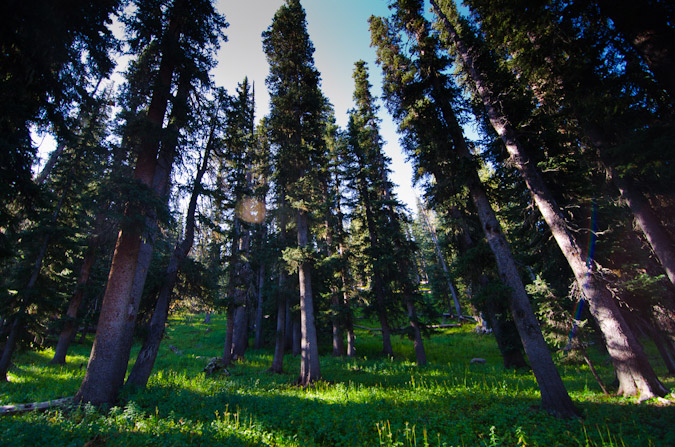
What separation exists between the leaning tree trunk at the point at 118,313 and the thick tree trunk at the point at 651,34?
1446 centimetres

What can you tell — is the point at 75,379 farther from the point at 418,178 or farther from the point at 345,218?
the point at 418,178

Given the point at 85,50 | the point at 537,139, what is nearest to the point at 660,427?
the point at 537,139

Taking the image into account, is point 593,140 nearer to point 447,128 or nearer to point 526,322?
point 447,128

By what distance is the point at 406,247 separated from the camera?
17.2 m

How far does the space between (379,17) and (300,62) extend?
4932 millimetres

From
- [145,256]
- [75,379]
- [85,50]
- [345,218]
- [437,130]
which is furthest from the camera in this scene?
[345,218]

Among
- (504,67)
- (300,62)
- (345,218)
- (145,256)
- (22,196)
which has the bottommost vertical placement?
(145,256)

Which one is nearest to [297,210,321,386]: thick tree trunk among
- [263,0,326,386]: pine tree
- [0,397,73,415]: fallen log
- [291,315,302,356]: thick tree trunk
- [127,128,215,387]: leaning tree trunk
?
[263,0,326,386]: pine tree

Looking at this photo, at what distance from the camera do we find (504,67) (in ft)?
33.7

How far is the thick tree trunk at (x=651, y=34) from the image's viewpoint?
6797mm

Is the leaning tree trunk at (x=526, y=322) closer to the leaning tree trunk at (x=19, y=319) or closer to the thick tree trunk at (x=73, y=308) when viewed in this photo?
the leaning tree trunk at (x=19, y=319)

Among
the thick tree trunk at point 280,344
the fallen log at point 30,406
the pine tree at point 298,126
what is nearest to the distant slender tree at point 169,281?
the fallen log at point 30,406

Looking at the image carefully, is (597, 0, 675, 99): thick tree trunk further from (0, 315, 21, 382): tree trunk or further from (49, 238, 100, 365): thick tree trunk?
(49, 238, 100, 365): thick tree trunk

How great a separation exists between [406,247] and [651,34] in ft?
42.0
